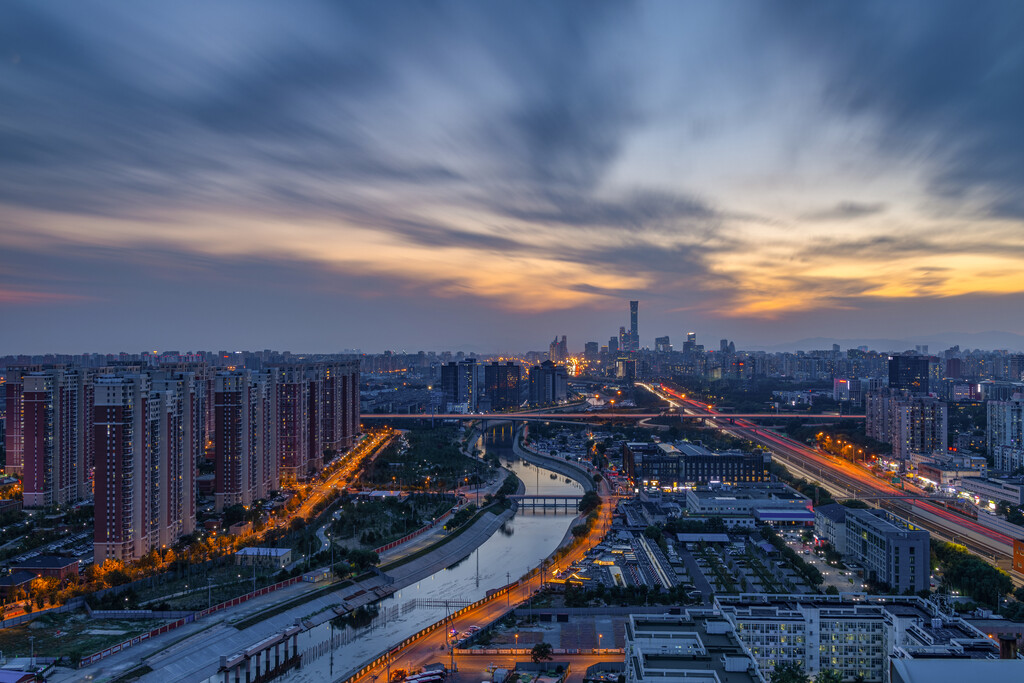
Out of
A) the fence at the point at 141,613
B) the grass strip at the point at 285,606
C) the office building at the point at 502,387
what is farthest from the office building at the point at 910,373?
the fence at the point at 141,613

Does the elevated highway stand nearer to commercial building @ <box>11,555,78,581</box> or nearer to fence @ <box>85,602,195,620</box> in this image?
commercial building @ <box>11,555,78,581</box>

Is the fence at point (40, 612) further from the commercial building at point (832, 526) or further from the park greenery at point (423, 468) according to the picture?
the commercial building at point (832, 526)

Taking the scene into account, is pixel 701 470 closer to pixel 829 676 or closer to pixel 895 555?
pixel 895 555

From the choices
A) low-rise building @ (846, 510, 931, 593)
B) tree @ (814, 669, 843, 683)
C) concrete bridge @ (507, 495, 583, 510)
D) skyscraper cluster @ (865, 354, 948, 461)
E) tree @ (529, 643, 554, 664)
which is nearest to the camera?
tree @ (814, 669, 843, 683)

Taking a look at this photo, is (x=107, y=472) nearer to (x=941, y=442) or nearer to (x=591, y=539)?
(x=591, y=539)

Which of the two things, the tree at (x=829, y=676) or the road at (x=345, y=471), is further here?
the road at (x=345, y=471)

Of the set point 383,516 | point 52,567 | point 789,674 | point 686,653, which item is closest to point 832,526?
point 789,674

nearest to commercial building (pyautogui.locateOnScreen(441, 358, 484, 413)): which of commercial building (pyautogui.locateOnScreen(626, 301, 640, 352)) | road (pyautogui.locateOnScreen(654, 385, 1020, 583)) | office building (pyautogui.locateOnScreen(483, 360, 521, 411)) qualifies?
office building (pyautogui.locateOnScreen(483, 360, 521, 411))
